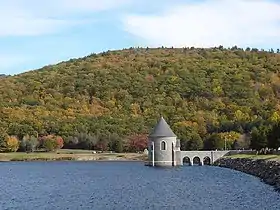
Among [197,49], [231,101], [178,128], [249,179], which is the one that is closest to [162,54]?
[197,49]

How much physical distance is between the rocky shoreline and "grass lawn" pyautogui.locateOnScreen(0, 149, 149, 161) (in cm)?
2890

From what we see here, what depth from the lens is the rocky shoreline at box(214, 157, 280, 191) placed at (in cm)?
5171

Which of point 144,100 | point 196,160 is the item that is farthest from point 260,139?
point 144,100

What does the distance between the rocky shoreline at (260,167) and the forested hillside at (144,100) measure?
2880 cm

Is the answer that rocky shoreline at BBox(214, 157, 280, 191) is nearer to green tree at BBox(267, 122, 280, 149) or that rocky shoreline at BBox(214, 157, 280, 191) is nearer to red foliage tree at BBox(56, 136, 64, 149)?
green tree at BBox(267, 122, 280, 149)

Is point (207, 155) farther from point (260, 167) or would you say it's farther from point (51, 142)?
point (51, 142)

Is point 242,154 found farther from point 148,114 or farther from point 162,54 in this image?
point 162,54

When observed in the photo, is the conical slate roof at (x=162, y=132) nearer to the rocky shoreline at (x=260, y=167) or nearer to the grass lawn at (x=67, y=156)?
the rocky shoreline at (x=260, y=167)

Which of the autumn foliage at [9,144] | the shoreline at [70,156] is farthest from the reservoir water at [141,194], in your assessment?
the autumn foliage at [9,144]

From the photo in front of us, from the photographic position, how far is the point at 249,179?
5834cm

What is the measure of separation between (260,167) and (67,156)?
6263 cm

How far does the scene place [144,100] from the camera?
141125 millimetres

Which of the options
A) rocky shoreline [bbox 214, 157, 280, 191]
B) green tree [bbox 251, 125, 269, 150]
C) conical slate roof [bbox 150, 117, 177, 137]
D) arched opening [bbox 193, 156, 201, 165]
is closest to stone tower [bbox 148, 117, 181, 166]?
conical slate roof [bbox 150, 117, 177, 137]

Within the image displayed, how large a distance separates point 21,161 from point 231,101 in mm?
45309
